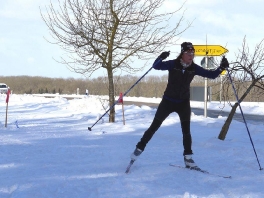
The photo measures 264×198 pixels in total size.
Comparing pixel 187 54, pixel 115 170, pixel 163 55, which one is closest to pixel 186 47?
pixel 187 54

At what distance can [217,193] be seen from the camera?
3.88m

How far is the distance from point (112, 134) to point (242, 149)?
12.4 ft

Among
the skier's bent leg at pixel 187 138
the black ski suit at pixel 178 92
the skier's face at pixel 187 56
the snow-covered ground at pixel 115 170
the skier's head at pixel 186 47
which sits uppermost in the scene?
the skier's head at pixel 186 47

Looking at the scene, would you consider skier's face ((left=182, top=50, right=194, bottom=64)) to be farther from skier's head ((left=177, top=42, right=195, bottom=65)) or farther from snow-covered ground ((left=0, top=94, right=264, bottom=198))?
snow-covered ground ((left=0, top=94, right=264, bottom=198))

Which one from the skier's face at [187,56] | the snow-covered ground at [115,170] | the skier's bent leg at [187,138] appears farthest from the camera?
the skier's bent leg at [187,138]

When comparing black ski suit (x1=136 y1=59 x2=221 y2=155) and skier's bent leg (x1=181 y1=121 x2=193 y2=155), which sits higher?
black ski suit (x1=136 y1=59 x2=221 y2=155)

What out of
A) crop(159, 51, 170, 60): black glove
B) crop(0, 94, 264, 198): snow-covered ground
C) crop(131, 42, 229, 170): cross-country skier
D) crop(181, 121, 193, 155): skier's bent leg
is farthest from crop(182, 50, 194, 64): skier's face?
crop(0, 94, 264, 198): snow-covered ground

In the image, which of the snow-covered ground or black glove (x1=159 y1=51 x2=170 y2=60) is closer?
the snow-covered ground

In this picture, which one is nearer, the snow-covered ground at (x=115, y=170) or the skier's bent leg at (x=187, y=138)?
the snow-covered ground at (x=115, y=170)

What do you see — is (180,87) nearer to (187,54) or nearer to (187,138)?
(187,54)

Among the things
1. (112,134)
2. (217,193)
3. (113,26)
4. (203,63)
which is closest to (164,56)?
(217,193)

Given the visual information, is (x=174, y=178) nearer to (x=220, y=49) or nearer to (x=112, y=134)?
(x=112, y=134)

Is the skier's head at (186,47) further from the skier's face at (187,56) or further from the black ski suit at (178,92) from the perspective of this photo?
the black ski suit at (178,92)

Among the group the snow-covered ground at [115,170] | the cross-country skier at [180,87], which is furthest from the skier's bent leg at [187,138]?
the snow-covered ground at [115,170]
